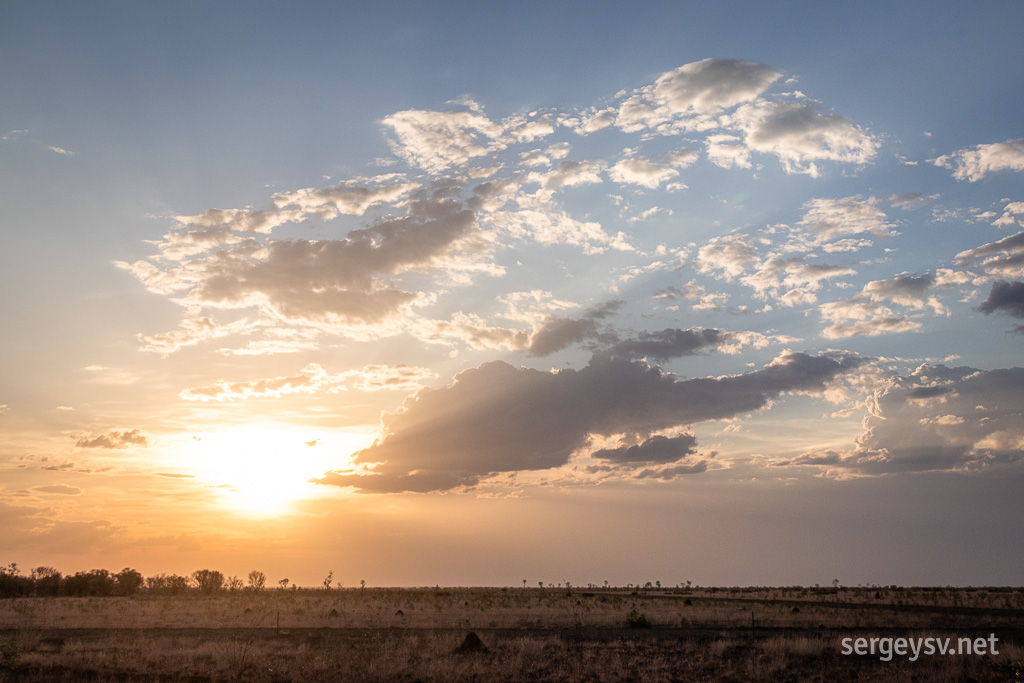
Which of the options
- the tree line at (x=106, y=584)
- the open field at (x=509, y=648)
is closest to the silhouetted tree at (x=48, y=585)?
the tree line at (x=106, y=584)

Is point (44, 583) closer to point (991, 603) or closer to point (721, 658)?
point (721, 658)

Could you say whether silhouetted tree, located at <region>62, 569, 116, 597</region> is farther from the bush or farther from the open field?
the bush

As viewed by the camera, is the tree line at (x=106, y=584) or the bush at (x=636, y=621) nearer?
the bush at (x=636, y=621)

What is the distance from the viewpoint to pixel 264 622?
4328 cm

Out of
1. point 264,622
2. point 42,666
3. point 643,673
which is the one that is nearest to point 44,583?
point 264,622

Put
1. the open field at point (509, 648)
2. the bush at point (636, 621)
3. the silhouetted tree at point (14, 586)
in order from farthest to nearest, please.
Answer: the silhouetted tree at point (14, 586) → the bush at point (636, 621) → the open field at point (509, 648)

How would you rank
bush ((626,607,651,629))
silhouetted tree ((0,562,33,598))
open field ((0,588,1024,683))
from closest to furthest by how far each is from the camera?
open field ((0,588,1024,683))
bush ((626,607,651,629))
silhouetted tree ((0,562,33,598))

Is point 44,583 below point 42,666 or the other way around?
below

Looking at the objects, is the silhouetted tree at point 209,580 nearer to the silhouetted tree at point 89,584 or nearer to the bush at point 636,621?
the silhouetted tree at point 89,584

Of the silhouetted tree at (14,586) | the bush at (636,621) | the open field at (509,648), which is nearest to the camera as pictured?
the open field at (509,648)

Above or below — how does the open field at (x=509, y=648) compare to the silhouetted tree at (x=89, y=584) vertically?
above

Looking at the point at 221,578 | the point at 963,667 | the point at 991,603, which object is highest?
the point at 963,667

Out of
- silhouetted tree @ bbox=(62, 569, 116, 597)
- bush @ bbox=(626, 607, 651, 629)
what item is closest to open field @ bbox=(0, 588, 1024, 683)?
bush @ bbox=(626, 607, 651, 629)

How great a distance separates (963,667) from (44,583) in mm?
113574
